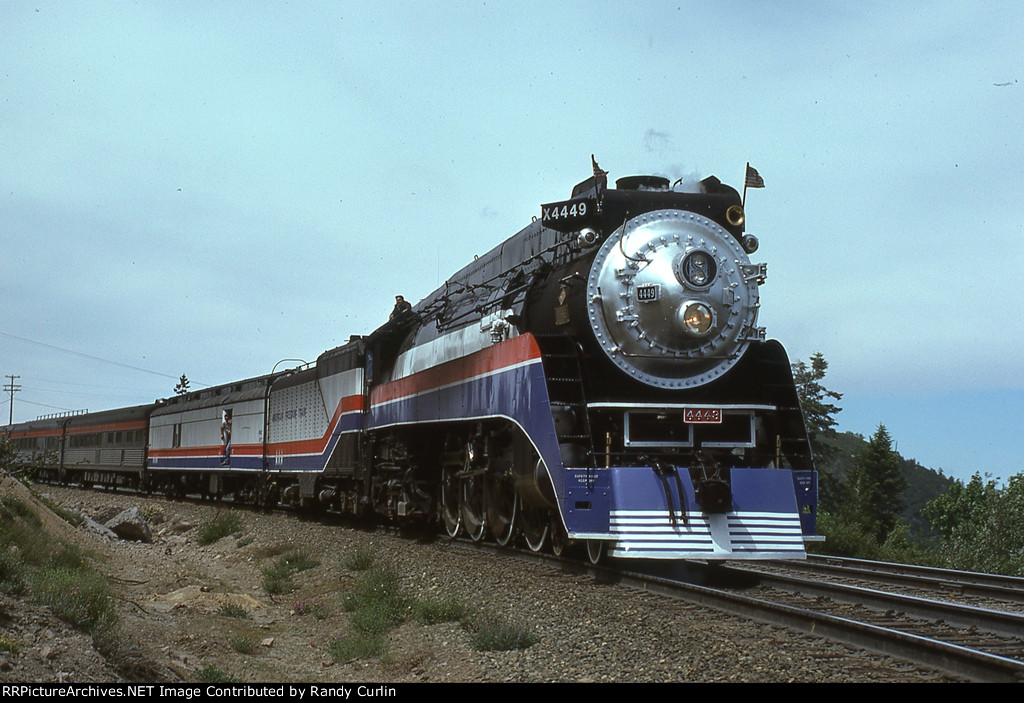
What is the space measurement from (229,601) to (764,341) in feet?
21.7

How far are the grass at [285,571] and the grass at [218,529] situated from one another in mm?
4728

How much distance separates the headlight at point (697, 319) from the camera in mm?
9047

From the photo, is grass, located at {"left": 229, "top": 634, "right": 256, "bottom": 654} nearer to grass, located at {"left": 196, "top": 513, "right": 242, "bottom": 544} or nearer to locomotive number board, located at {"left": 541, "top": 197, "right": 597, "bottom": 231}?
locomotive number board, located at {"left": 541, "top": 197, "right": 597, "bottom": 231}

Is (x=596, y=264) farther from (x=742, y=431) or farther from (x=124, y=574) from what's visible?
(x=124, y=574)

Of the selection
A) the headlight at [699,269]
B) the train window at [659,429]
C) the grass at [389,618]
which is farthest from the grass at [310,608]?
the headlight at [699,269]

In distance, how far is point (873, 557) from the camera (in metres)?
15.5

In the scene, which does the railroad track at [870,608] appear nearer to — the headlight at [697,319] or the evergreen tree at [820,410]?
the headlight at [697,319]

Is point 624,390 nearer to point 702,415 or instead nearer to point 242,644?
point 702,415

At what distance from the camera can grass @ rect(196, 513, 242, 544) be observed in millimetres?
17375

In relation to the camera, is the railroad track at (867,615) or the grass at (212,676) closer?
the railroad track at (867,615)

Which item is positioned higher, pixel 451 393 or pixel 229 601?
pixel 451 393

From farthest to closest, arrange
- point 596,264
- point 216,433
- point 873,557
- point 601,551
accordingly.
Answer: point 216,433
point 873,557
point 601,551
point 596,264
